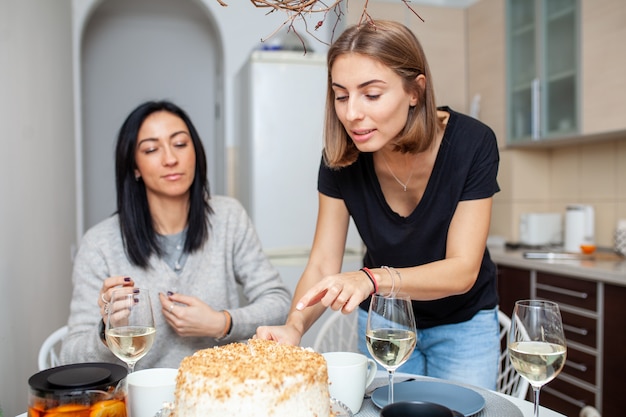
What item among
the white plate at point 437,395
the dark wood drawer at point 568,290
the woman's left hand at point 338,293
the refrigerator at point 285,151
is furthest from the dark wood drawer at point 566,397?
the woman's left hand at point 338,293

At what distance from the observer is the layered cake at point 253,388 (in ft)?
2.53

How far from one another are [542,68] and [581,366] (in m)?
1.62

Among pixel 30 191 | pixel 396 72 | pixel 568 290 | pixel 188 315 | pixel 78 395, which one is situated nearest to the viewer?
pixel 78 395

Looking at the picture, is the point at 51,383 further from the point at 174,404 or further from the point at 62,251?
the point at 62,251

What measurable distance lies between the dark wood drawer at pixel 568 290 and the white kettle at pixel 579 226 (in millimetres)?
472

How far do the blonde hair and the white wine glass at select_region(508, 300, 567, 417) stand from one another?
57cm

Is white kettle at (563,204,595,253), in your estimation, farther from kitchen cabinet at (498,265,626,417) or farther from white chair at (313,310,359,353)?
white chair at (313,310,359,353)

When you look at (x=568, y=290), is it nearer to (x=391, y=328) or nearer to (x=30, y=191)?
(x=391, y=328)

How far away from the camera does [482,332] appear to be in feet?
4.97

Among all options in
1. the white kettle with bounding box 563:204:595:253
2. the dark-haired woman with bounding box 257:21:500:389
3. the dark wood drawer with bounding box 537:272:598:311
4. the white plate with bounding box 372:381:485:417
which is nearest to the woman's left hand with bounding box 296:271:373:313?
the dark-haired woman with bounding box 257:21:500:389

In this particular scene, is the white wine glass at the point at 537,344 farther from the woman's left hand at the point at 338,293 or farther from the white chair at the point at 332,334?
the white chair at the point at 332,334

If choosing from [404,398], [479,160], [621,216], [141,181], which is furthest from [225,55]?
[404,398]

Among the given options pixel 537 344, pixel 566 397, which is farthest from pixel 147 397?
pixel 566 397

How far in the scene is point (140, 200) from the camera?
1.72 m
